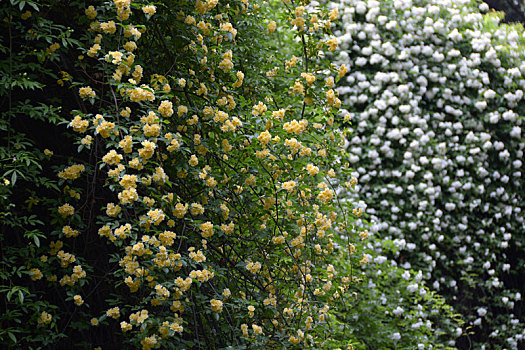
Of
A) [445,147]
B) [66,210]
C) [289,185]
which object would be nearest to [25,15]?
[66,210]

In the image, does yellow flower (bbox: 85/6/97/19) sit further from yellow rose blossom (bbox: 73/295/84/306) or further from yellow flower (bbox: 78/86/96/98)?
yellow rose blossom (bbox: 73/295/84/306)

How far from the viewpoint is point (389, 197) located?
462cm

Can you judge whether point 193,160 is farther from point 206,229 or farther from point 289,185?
point 289,185

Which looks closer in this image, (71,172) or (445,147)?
(71,172)

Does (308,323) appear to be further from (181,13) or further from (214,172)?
(181,13)

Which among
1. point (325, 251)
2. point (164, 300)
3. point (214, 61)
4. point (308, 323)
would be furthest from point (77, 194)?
point (325, 251)

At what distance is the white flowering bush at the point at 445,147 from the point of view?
4.64 m

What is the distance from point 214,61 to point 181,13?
200 millimetres

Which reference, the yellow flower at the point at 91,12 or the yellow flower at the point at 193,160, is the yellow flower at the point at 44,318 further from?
the yellow flower at the point at 91,12

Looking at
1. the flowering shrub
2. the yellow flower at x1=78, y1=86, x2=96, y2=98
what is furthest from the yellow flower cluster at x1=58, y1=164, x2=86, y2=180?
the yellow flower at x1=78, y1=86, x2=96, y2=98

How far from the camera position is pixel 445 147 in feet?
15.5

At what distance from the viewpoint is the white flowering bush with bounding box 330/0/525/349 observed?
4637mm

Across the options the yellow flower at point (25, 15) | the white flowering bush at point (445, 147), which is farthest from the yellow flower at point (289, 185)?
the white flowering bush at point (445, 147)

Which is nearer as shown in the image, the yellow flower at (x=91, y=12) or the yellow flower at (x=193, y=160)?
the yellow flower at (x=91, y=12)
